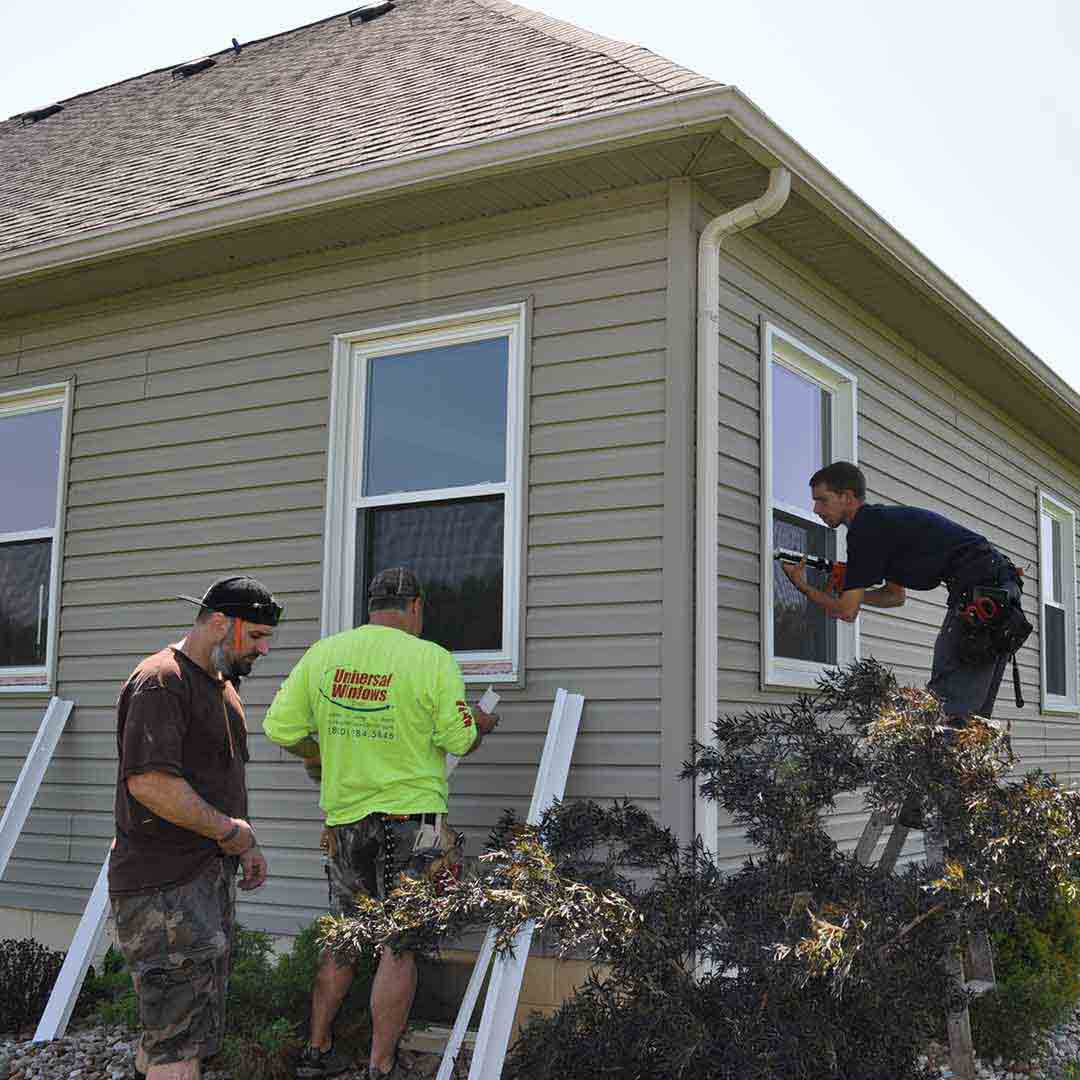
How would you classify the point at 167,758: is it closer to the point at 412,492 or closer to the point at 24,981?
the point at 412,492

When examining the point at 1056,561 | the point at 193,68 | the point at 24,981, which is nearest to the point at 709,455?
the point at 24,981

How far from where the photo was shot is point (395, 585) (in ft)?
17.0

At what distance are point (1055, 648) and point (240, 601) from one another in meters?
8.74

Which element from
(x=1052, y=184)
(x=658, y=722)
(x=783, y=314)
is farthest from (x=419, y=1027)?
(x=1052, y=184)

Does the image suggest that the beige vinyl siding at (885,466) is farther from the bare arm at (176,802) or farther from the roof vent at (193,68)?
the roof vent at (193,68)

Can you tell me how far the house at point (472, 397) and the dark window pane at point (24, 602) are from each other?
0.9 inches

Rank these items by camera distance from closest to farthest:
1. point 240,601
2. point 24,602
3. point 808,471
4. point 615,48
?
1. point 240,601
2. point 615,48
3. point 808,471
4. point 24,602

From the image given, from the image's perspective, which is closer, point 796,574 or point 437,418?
point 796,574

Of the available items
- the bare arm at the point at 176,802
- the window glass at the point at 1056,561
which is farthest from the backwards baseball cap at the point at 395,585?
the window glass at the point at 1056,561

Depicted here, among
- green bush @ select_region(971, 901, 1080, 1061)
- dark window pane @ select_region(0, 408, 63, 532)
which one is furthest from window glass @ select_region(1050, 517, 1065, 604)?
dark window pane @ select_region(0, 408, 63, 532)

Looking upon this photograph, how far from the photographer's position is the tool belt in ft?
17.9

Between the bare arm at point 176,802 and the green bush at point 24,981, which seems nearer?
the bare arm at point 176,802

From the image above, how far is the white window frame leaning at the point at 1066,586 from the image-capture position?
10.5 m

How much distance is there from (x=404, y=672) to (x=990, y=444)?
19.7 feet
